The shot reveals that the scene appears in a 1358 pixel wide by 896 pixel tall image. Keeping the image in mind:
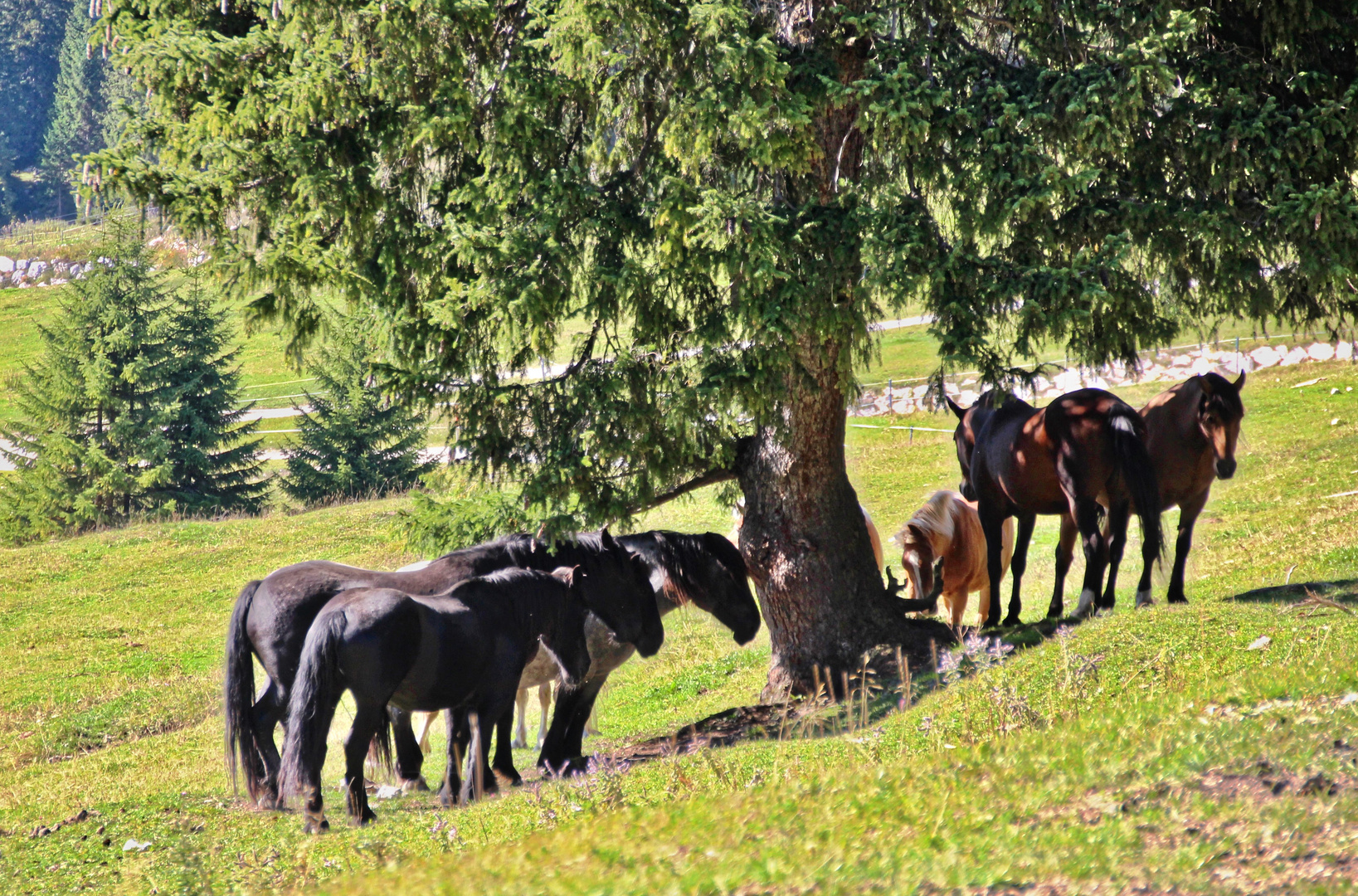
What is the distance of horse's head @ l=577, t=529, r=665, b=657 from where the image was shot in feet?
30.9

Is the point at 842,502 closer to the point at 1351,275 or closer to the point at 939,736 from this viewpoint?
the point at 939,736

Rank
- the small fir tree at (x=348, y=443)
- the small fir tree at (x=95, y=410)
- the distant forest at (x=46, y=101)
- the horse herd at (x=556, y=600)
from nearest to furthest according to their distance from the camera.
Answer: the horse herd at (x=556, y=600), the small fir tree at (x=95, y=410), the small fir tree at (x=348, y=443), the distant forest at (x=46, y=101)

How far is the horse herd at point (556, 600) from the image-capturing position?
7.59 m

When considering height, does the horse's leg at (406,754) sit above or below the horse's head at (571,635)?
below

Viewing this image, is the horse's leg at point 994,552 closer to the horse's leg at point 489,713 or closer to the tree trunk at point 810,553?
the tree trunk at point 810,553

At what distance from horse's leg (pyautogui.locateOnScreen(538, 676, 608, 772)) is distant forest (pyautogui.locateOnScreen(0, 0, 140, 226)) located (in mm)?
90777

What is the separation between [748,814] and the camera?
5168 mm

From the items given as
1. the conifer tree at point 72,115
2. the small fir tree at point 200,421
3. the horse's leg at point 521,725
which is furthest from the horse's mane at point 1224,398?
the conifer tree at point 72,115

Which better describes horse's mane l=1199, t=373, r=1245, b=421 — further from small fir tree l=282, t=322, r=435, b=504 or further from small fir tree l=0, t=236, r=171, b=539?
small fir tree l=0, t=236, r=171, b=539

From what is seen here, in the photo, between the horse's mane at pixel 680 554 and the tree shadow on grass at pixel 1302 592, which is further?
the horse's mane at pixel 680 554

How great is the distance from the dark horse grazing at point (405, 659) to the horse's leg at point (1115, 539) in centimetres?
553

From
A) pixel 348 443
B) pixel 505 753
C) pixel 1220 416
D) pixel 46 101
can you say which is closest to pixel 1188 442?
pixel 1220 416

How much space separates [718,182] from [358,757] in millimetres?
5823

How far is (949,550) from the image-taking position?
12.9 meters
